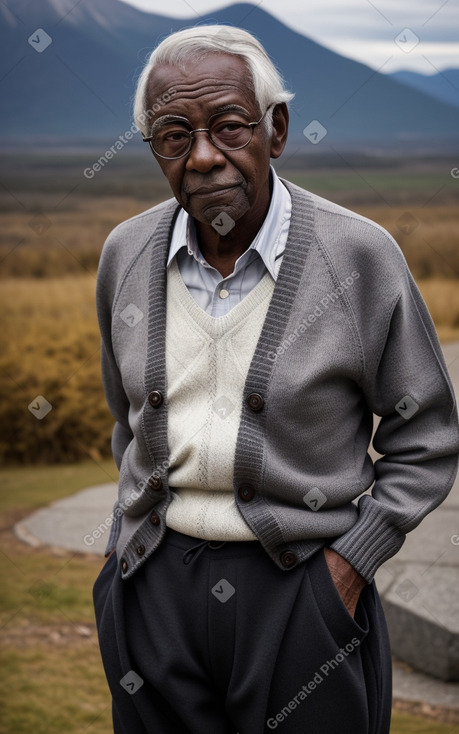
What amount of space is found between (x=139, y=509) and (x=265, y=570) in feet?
0.88

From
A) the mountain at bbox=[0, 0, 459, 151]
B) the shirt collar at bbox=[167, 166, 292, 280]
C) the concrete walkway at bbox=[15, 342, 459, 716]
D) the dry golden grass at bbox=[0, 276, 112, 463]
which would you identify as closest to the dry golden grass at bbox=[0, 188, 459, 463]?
the dry golden grass at bbox=[0, 276, 112, 463]

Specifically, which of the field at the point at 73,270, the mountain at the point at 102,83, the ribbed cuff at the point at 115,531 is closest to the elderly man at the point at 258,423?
the ribbed cuff at the point at 115,531

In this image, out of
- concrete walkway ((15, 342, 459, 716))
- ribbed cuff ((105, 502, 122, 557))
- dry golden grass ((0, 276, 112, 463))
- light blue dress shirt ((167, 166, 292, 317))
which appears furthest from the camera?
dry golden grass ((0, 276, 112, 463))

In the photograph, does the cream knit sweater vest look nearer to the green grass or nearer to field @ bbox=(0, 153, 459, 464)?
the green grass

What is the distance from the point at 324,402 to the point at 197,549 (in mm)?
338

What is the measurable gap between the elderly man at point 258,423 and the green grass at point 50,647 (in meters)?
1.36

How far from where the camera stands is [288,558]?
4.99 feet

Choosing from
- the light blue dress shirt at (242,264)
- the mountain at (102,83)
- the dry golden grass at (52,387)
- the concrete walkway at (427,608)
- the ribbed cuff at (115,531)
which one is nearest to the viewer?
the light blue dress shirt at (242,264)

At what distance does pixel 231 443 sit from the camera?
151cm

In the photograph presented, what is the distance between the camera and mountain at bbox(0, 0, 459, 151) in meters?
4.66

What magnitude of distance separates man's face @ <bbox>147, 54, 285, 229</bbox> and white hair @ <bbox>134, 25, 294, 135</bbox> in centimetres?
1

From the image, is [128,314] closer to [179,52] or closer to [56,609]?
[179,52]

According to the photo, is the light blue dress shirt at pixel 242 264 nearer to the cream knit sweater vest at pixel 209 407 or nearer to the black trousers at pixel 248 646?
the cream knit sweater vest at pixel 209 407

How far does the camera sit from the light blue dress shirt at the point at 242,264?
1.54m
